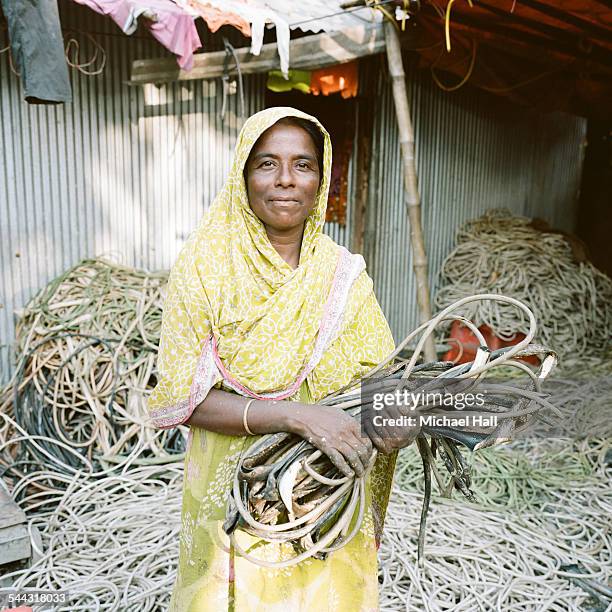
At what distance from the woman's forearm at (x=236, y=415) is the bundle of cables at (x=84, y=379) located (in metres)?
2.31

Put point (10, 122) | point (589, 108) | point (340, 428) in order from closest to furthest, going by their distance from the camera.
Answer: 1. point (340, 428)
2. point (10, 122)
3. point (589, 108)

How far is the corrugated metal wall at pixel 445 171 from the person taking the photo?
221 inches

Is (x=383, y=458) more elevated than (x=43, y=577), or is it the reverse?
(x=383, y=458)

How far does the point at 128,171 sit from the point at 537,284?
418 centimetres

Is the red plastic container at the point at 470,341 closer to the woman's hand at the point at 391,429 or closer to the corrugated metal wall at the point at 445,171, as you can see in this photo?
the corrugated metal wall at the point at 445,171

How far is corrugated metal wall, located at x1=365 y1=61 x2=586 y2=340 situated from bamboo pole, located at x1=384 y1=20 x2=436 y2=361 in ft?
5.12

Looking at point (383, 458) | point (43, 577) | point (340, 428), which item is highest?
point (340, 428)

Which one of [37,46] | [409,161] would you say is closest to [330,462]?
[37,46]

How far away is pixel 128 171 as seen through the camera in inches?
167

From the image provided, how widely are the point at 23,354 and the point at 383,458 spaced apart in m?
2.88

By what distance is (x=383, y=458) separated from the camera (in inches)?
62.0

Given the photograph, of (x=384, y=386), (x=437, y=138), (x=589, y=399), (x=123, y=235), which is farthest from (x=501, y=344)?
(x=384, y=386)

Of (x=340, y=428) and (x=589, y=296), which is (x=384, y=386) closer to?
(x=340, y=428)

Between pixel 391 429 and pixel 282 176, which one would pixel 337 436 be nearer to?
pixel 391 429
